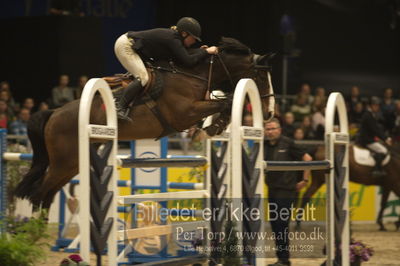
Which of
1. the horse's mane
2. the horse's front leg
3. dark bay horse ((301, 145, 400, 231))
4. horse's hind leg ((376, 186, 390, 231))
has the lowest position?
horse's hind leg ((376, 186, 390, 231))

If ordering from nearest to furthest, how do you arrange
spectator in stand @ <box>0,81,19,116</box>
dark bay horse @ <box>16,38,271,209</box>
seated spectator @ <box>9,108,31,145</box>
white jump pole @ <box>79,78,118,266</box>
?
white jump pole @ <box>79,78,118,266</box>
dark bay horse @ <box>16,38,271,209</box>
seated spectator @ <box>9,108,31,145</box>
spectator in stand @ <box>0,81,19,116</box>

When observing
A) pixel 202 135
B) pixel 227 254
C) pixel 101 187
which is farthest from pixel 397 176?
pixel 101 187

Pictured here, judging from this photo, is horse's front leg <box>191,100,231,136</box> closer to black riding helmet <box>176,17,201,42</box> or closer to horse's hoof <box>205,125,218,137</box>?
horse's hoof <box>205,125,218,137</box>

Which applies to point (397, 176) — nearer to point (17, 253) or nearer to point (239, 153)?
point (239, 153)

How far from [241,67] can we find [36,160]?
6.61 ft

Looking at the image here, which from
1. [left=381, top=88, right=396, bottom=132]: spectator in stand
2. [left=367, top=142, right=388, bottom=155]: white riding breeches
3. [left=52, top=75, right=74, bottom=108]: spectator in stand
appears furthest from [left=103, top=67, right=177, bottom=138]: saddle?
[left=381, top=88, right=396, bottom=132]: spectator in stand

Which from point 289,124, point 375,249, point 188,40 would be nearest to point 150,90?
point 188,40

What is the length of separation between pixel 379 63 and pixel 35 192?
11532 mm

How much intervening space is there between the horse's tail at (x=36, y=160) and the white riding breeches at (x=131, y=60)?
82 centimetres

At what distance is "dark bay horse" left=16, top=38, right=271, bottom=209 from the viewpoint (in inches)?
257

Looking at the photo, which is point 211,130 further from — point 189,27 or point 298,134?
point 298,134

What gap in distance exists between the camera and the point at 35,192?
6516 millimetres

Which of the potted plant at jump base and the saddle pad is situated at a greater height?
the saddle pad

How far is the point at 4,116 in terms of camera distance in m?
10.8
